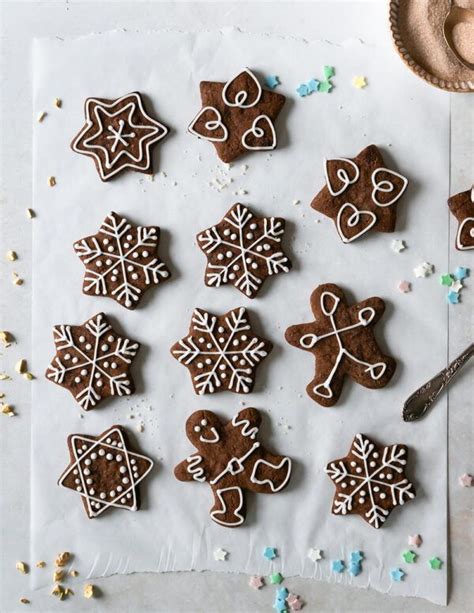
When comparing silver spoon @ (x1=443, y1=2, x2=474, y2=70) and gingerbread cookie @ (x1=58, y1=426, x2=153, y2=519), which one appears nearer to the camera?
silver spoon @ (x1=443, y1=2, x2=474, y2=70)

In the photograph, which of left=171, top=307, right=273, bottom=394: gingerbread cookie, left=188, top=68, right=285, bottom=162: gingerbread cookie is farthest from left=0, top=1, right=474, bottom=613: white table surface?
left=171, top=307, right=273, bottom=394: gingerbread cookie

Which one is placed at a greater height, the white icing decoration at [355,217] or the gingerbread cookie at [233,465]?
the white icing decoration at [355,217]

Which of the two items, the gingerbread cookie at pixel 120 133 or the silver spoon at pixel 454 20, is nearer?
the silver spoon at pixel 454 20

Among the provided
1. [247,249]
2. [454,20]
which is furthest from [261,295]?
[454,20]

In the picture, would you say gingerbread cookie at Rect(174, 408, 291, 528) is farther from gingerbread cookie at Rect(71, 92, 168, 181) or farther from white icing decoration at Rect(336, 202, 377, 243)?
gingerbread cookie at Rect(71, 92, 168, 181)

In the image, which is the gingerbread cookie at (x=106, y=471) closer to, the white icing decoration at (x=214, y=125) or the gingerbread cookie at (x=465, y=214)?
the white icing decoration at (x=214, y=125)

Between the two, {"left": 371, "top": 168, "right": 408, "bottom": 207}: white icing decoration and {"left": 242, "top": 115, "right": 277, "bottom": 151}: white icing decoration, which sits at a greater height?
{"left": 242, "top": 115, "right": 277, "bottom": 151}: white icing decoration

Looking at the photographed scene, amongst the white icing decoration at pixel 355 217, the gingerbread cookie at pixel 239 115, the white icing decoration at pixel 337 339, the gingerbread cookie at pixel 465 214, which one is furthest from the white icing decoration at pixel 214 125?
the gingerbread cookie at pixel 465 214
